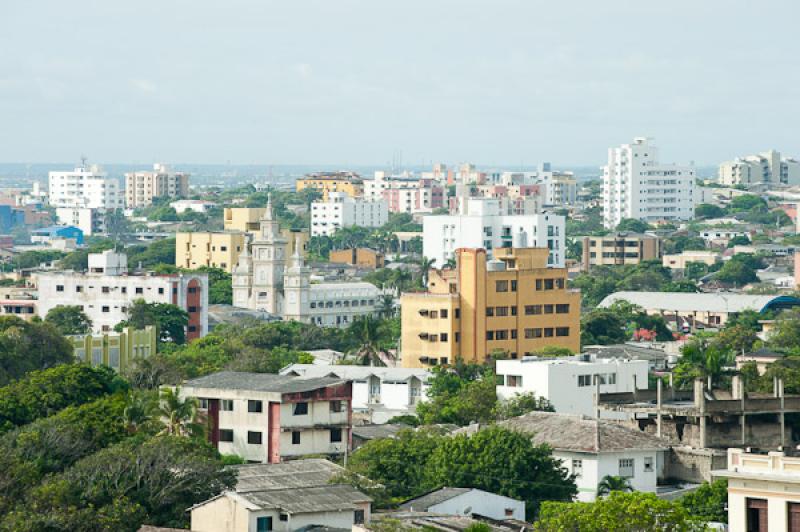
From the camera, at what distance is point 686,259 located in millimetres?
169250

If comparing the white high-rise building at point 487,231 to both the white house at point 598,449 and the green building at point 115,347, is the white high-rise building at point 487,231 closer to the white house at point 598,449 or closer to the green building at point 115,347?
the green building at point 115,347

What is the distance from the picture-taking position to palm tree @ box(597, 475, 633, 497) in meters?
51.4

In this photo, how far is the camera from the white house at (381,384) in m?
72.2

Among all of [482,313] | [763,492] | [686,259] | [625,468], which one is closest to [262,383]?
[625,468]

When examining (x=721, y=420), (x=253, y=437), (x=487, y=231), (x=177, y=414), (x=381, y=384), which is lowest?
(x=381, y=384)

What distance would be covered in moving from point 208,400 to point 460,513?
440 inches

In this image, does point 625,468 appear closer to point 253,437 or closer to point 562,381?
point 253,437

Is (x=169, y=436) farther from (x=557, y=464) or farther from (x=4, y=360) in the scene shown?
(x=4, y=360)

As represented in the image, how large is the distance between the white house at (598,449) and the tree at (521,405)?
5.97 meters

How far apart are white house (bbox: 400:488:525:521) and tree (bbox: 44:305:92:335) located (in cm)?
4839

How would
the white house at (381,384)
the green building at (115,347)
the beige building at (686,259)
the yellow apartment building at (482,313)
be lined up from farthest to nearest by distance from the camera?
the beige building at (686,259) → the yellow apartment building at (482,313) → the green building at (115,347) → the white house at (381,384)

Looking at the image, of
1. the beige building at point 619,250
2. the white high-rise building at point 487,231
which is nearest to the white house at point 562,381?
the white high-rise building at point 487,231

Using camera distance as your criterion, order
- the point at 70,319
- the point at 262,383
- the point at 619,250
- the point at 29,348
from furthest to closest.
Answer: the point at 619,250
the point at 70,319
the point at 29,348
the point at 262,383

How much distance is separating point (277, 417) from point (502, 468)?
723 centimetres
